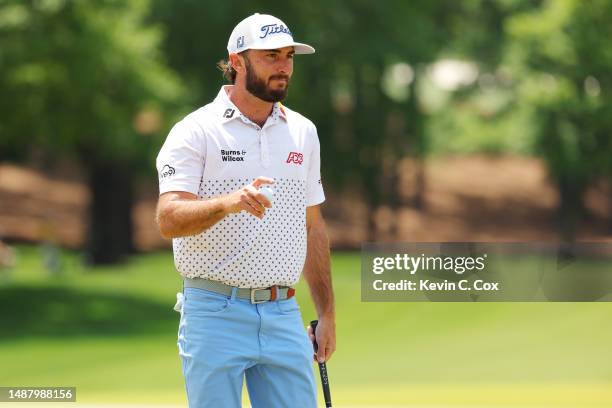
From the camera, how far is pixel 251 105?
4.85m

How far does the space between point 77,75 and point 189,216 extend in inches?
693

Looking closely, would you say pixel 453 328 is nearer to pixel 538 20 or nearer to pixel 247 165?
pixel 538 20

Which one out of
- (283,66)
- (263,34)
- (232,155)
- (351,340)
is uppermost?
(263,34)

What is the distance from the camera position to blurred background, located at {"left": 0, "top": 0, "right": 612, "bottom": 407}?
20.6m

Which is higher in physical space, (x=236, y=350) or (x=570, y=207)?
(x=570, y=207)

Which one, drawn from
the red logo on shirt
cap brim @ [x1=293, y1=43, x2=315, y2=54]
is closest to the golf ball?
the red logo on shirt

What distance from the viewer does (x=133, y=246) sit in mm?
35594

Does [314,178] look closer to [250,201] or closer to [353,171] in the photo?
[250,201]

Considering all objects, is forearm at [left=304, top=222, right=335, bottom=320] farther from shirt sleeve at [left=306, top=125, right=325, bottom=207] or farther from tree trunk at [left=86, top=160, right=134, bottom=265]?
tree trunk at [left=86, top=160, right=134, bottom=265]

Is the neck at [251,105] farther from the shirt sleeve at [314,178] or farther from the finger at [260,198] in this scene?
the finger at [260,198]

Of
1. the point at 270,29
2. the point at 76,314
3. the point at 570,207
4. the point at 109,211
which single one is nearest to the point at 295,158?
the point at 270,29

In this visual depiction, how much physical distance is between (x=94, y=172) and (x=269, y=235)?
87.9 ft

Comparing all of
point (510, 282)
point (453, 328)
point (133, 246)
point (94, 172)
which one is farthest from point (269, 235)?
point (133, 246)

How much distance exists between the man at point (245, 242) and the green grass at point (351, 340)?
334 inches
